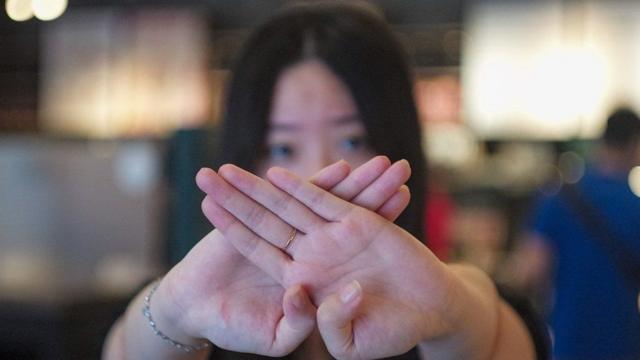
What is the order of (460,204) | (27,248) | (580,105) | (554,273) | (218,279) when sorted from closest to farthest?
(218,279) < (554,273) < (27,248) < (460,204) < (580,105)

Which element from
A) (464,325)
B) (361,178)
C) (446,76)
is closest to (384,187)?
(361,178)

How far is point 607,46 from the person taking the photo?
10.4ft

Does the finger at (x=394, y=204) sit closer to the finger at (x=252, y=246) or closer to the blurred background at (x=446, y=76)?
the finger at (x=252, y=246)

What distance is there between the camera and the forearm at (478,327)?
18.0 inches

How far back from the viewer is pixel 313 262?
1.30 feet

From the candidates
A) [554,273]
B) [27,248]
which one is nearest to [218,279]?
[554,273]

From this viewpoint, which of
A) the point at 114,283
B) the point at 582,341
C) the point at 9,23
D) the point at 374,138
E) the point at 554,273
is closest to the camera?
the point at 374,138

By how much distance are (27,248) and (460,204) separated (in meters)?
1.54

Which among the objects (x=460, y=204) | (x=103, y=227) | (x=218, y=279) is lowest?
(x=460, y=204)

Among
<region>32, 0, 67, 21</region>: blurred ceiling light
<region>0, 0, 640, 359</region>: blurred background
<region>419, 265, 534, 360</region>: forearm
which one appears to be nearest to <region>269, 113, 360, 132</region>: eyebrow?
<region>419, 265, 534, 360</region>: forearm

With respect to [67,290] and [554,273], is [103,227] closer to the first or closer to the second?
[67,290]

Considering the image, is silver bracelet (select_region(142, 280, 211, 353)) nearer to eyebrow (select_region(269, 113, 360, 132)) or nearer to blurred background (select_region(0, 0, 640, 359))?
eyebrow (select_region(269, 113, 360, 132))

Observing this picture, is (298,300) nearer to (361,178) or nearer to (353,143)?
(361,178)

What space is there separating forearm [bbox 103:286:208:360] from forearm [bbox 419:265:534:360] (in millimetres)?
146
